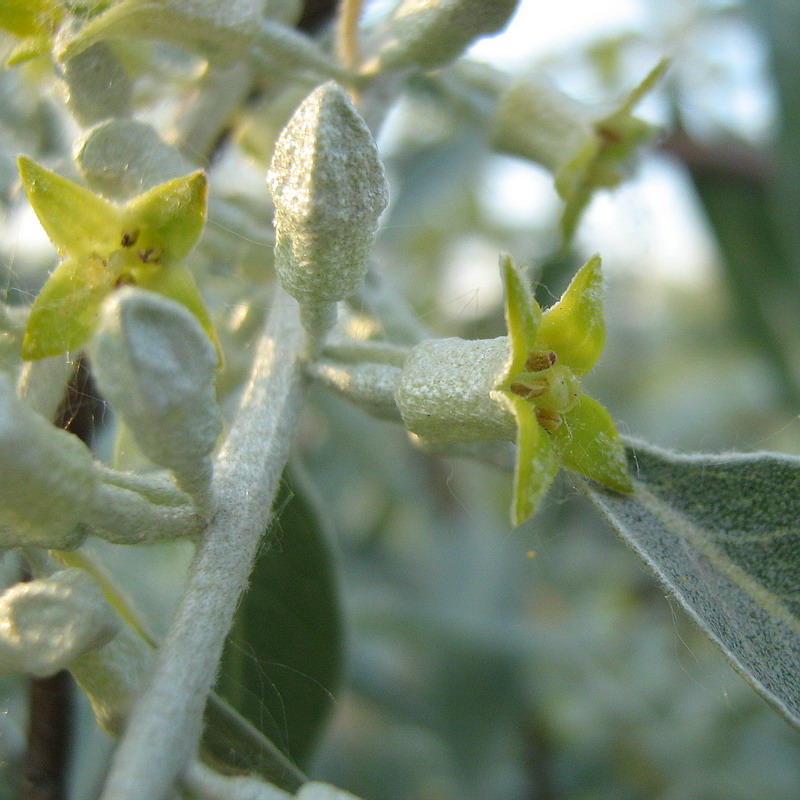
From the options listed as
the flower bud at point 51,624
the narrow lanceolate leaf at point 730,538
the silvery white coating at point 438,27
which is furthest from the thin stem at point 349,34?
the flower bud at point 51,624

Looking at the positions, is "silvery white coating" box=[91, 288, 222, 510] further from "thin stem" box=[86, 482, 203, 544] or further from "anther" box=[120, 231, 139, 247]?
"anther" box=[120, 231, 139, 247]

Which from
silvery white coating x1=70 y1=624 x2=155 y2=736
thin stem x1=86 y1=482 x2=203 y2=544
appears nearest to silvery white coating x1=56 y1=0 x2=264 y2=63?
thin stem x1=86 y1=482 x2=203 y2=544

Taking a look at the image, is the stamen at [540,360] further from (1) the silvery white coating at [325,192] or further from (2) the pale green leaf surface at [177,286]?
(2) the pale green leaf surface at [177,286]

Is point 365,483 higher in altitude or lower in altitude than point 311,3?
lower

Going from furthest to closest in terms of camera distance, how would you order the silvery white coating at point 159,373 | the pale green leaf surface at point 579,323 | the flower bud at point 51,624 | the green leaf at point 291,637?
the green leaf at point 291,637 < the pale green leaf surface at point 579,323 < the flower bud at point 51,624 < the silvery white coating at point 159,373

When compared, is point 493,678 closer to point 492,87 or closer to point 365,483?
point 365,483

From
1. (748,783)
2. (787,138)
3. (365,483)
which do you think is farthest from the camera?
(365,483)

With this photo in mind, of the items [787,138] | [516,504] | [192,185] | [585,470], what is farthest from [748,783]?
[192,185]

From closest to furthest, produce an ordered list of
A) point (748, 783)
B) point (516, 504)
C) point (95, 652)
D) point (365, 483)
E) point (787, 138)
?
point (516, 504) < point (95, 652) < point (787, 138) < point (748, 783) < point (365, 483)
